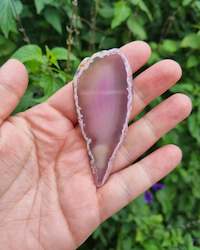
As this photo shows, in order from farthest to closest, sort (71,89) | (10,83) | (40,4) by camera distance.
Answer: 1. (40,4)
2. (71,89)
3. (10,83)

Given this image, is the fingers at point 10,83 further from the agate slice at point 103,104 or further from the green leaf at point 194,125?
the green leaf at point 194,125

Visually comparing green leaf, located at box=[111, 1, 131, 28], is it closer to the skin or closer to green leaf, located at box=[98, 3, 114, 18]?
green leaf, located at box=[98, 3, 114, 18]

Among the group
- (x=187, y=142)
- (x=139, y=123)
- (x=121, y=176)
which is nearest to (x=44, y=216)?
(x=121, y=176)

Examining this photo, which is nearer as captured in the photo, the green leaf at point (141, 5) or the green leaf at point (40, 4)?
the green leaf at point (40, 4)

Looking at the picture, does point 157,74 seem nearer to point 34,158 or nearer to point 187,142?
point 34,158

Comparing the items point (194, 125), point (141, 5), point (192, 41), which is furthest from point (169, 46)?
point (194, 125)

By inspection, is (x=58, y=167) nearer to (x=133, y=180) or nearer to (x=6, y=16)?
(x=133, y=180)

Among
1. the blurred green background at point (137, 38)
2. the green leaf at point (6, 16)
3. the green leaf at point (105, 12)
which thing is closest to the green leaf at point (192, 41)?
the blurred green background at point (137, 38)

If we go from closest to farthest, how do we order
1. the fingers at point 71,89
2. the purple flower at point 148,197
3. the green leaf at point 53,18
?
the fingers at point 71,89 → the green leaf at point 53,18 → the purple flower at point 148,197
